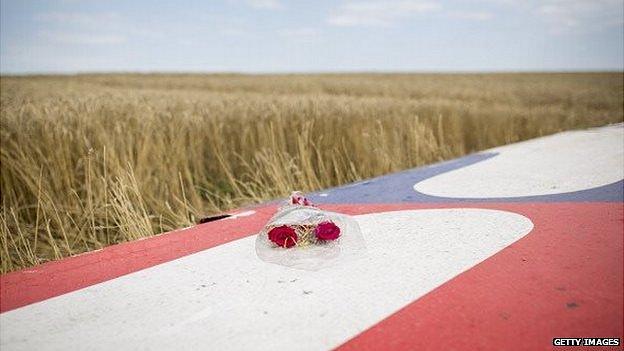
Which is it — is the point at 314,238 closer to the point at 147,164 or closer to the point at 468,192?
the point at 468,192

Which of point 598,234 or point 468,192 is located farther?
point 468,192

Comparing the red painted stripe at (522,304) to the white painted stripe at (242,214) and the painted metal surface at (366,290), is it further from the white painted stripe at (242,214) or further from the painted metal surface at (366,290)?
the white painted stripe at (242,214)

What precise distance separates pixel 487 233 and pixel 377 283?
0.55 metres

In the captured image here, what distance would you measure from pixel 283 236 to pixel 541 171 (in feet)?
5.68

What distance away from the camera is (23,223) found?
2783mm

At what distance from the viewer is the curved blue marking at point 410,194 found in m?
2.00

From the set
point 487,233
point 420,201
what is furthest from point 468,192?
point 487,233

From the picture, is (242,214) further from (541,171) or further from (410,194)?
(541,171)

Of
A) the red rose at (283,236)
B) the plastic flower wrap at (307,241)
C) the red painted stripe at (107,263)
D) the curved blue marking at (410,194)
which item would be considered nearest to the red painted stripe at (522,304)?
the plastic flower wrap at (307,241)

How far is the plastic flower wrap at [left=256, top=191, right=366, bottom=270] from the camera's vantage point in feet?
4.72

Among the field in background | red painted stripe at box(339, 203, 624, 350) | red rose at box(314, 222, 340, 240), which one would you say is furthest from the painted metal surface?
the field in background

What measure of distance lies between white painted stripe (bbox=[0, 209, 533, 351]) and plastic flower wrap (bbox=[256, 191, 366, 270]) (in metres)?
0.04

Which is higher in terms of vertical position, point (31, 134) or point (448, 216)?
point (31, 134)

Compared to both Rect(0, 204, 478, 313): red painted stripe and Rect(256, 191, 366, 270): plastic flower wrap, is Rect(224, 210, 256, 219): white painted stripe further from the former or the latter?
Rect(256, 191, 366, 270): plastic flower wrap
